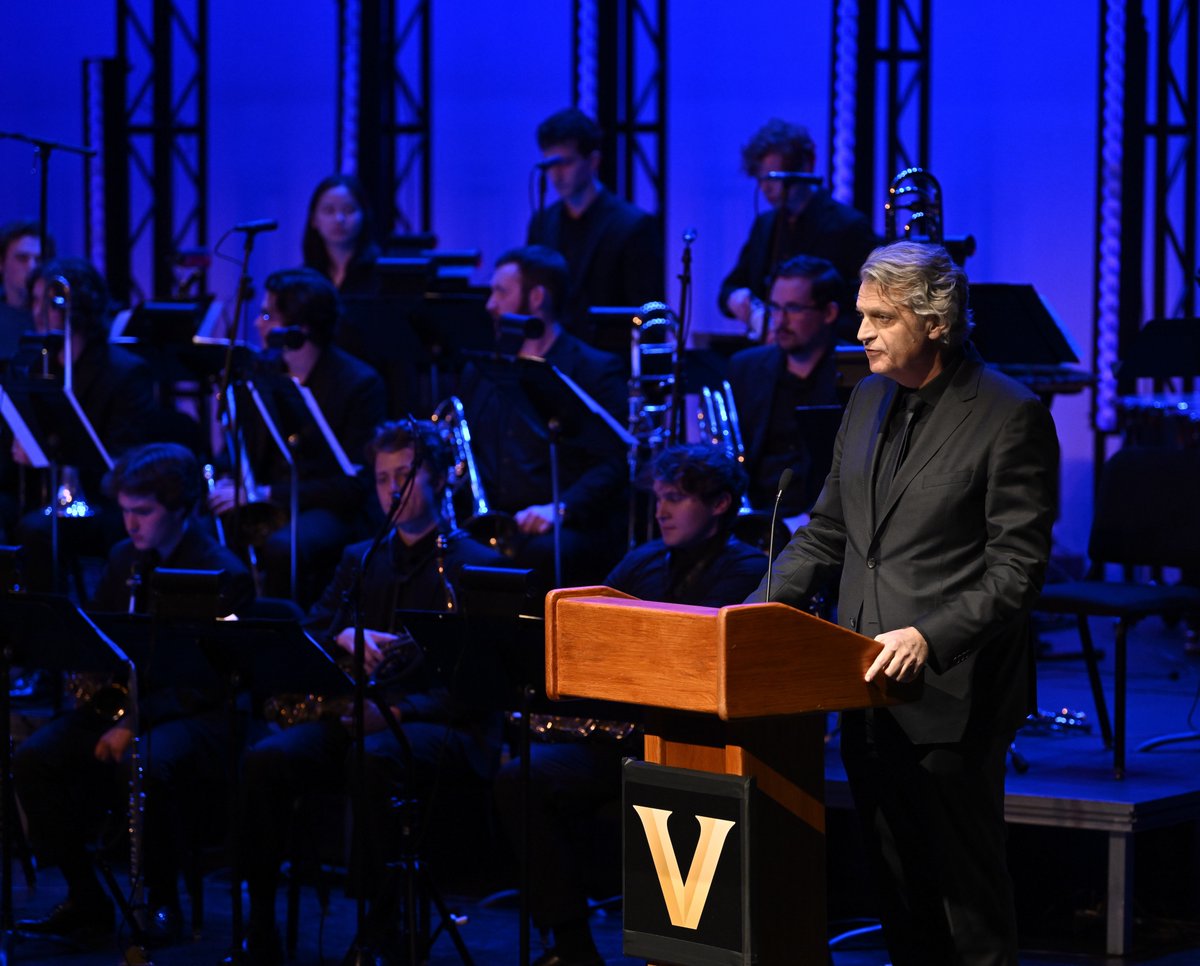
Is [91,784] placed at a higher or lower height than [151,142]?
lower

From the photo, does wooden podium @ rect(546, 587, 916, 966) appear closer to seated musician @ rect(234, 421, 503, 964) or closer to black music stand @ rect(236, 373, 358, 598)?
seated musician @ rect(234, 421, 503, 964)

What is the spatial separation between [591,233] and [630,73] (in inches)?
90.5

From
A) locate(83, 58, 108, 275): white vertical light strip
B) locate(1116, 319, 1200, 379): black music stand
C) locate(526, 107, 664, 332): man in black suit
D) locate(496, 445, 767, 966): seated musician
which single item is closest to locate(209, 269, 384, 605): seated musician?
locate(526, 107, 664, 332): man in black suit

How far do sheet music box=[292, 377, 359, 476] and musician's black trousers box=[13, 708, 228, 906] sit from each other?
3.83 feet

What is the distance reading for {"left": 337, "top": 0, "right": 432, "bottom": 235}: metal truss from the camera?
9.52m

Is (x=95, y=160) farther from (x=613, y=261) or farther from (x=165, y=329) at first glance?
(x=613, y=261)

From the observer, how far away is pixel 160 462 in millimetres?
5434

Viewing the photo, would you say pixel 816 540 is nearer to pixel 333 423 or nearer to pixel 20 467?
pixel 333 423

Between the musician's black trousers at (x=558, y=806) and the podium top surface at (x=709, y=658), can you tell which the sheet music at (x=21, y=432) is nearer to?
Result: the musician's black trousers at (x=558, y=806)

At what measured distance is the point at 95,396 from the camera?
22.6 ft

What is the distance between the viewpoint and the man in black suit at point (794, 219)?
6.90 m

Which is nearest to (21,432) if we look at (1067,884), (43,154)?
(43,154)

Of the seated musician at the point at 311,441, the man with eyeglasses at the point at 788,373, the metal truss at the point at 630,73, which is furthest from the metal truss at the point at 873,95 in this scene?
the seated musician at the point at 311,441

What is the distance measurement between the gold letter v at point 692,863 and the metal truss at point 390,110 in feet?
22.6
